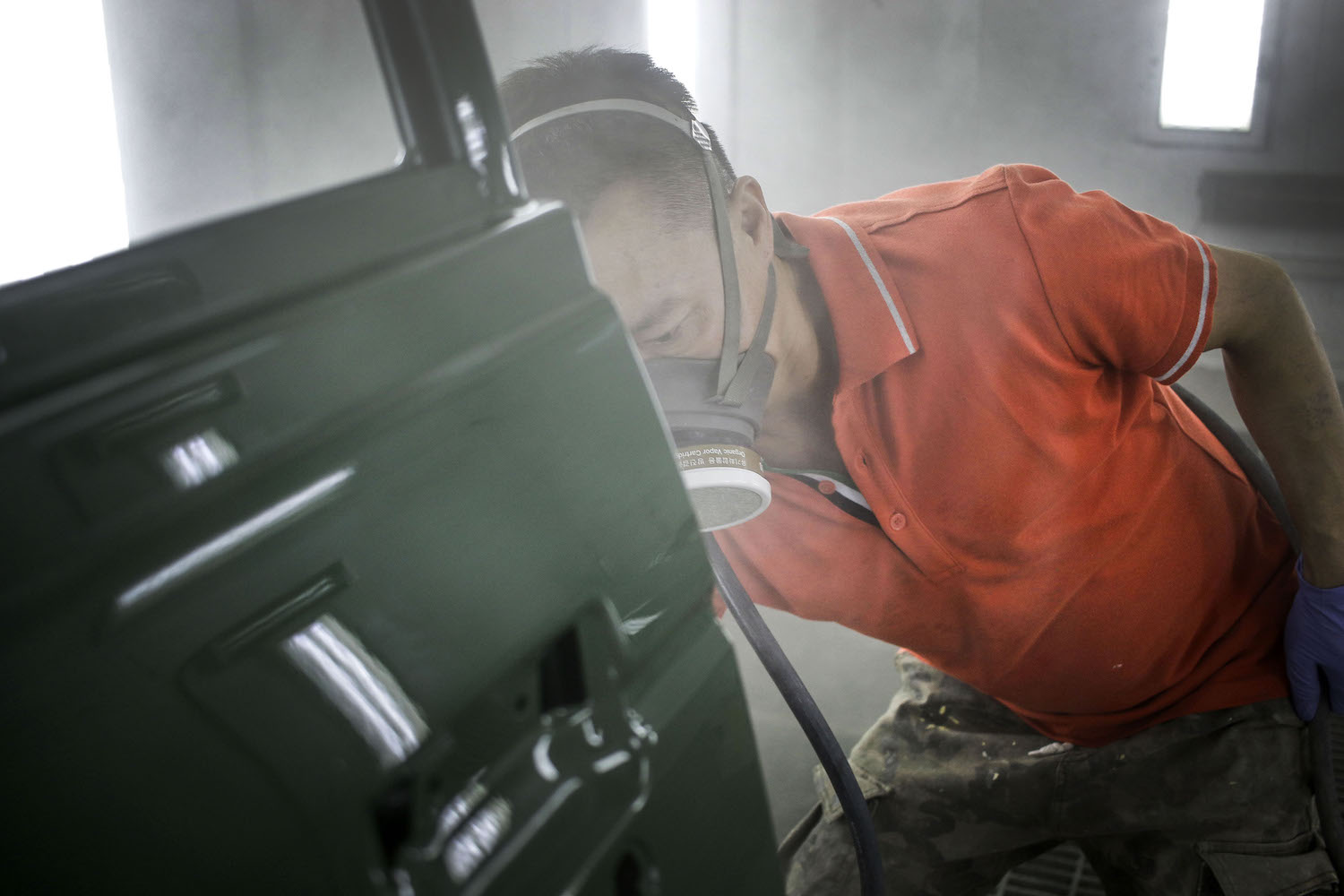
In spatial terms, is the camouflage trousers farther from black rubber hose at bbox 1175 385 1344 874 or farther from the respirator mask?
the respirator mask

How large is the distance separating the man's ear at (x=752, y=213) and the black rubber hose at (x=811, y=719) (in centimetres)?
44

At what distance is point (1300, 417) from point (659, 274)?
2.91 ft

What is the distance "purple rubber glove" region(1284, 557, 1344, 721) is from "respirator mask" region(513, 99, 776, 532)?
839 millimetres

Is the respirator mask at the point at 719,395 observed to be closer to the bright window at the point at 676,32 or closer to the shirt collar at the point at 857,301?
the shirt collar at the point at 857,301

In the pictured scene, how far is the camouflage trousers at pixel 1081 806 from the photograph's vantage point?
1418mm

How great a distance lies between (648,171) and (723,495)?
1.37 ft

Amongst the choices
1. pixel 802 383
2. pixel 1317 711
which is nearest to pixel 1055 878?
pixel 1317 711

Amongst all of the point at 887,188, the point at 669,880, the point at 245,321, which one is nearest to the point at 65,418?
the point at 245,321

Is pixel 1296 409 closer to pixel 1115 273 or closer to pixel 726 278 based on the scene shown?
pixel 1115 273

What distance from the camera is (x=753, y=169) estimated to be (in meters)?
2.50

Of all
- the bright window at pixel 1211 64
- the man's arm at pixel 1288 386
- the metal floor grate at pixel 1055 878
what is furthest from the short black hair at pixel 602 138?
the bright window at pixel 1211 64

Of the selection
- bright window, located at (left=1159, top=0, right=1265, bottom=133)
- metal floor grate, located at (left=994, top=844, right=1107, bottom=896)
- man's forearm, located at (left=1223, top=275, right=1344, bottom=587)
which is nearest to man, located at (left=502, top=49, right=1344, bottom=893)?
man's forearm, located at (left=1223, top=275, right=1344, bottom=587)

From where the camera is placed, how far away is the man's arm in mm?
1309

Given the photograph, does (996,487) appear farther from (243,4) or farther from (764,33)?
(764,33)
